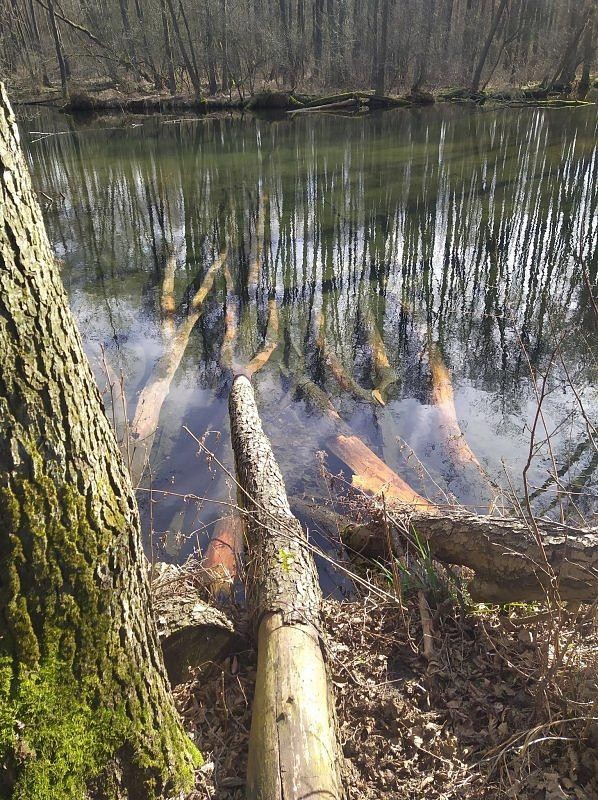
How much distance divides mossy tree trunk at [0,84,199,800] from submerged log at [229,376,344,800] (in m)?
0.57

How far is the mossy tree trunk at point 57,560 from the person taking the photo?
1.69 meters

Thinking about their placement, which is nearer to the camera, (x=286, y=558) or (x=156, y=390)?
(x=286, y=558)

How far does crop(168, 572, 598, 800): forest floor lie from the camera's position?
2.60 metres

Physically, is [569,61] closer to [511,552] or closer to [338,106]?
[338,106]

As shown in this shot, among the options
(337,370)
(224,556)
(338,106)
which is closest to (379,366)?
(337,370)

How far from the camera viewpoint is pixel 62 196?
53.7 ft

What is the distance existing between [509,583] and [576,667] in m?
0.73

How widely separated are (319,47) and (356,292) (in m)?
37.4

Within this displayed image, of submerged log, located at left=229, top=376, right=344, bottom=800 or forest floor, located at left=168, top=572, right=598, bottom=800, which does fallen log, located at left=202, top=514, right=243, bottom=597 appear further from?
forest floor, located at left=168, top=572, right=598, bottom=800

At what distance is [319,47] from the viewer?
39562mm

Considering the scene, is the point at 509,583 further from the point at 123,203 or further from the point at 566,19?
the point at 566,19

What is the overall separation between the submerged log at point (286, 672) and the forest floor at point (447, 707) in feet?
0.75

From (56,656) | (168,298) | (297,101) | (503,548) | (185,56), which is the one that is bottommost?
(168,298)

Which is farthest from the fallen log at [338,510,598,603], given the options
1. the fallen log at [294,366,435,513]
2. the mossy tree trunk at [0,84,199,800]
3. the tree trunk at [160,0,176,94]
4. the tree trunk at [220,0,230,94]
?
the tree trunk at [160,0,176,94]
